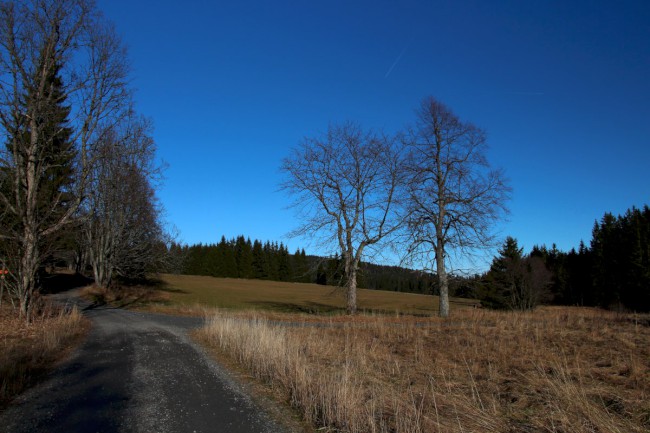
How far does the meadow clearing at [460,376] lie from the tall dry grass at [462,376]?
0.02 m

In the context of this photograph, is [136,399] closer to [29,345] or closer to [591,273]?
[29,345]

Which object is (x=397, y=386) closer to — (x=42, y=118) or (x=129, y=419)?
(x=129, y=419)

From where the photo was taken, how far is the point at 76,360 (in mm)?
8492

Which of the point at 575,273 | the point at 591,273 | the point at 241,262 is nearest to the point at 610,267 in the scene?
the point at 591,273

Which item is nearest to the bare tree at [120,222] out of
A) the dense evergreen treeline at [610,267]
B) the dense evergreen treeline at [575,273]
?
the dense evergreen treeline at [575,273]

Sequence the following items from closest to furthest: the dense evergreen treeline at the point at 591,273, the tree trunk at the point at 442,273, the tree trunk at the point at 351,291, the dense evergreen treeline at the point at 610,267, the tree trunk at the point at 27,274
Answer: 1. the tree trunk at the point at 27,274
2. the tree trunk at the point at 442,273
3. the tree trunk at the point at 351,291
4. the dense evergreen treeline at the point at 591,273
5. the dense evergreen treeline at the point at 610,267

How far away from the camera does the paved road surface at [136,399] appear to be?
4.84 metres

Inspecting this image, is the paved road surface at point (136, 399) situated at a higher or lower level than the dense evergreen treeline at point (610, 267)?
lower

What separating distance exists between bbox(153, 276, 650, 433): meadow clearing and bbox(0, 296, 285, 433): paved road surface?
843 mm

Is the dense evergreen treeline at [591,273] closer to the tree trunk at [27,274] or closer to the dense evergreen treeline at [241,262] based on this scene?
the tree trunk at [27,274]

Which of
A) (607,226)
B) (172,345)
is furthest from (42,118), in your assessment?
(607,226)

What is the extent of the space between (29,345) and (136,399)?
557 cm

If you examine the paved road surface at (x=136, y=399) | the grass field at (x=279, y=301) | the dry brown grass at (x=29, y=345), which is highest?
the grass field at (x=279, y=301)

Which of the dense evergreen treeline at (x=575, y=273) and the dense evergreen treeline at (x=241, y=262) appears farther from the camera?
the dense evergreen treeline at (x=241, y=262)
